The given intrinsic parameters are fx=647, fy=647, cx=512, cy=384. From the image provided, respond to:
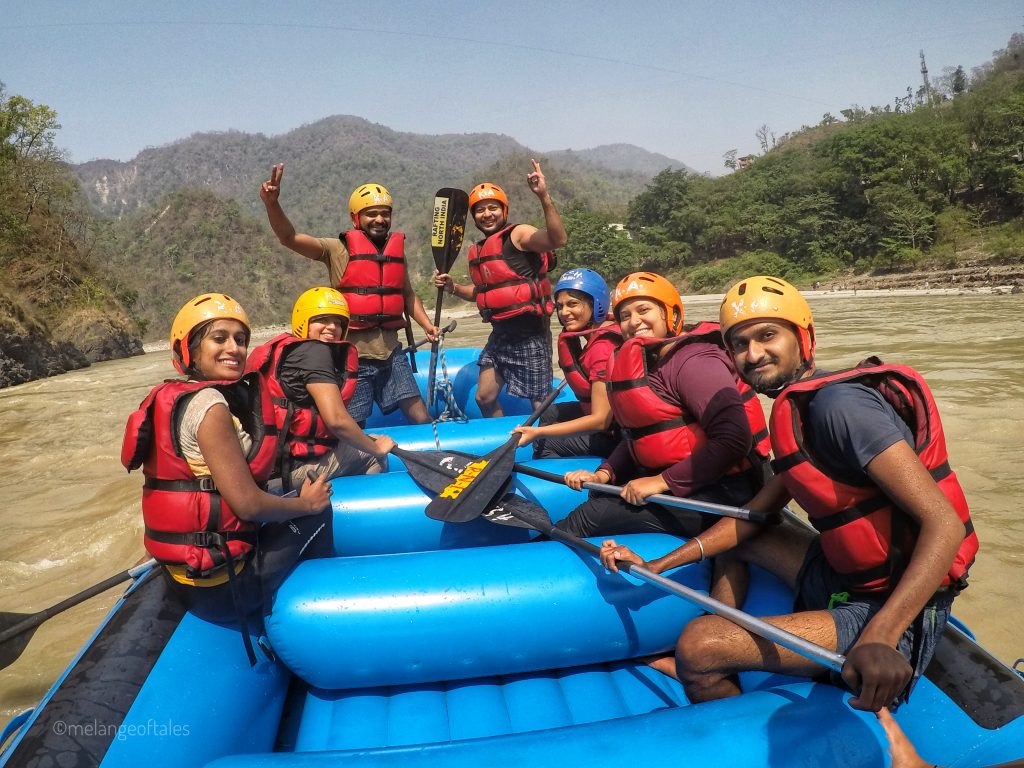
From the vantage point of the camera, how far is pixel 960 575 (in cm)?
162

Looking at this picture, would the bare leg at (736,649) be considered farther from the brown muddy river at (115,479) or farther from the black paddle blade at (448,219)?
the black paddle blade at (448,219)

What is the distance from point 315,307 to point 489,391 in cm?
195

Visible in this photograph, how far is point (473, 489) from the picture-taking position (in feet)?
9.36

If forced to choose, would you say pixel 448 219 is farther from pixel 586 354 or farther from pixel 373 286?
pixel 586 354

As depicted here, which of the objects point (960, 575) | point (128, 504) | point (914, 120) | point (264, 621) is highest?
point (914, 120)

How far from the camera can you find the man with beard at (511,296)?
14.8 ft

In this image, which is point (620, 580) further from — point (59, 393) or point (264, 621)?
point (59, 393)

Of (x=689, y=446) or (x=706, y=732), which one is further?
(x=689, y=446)

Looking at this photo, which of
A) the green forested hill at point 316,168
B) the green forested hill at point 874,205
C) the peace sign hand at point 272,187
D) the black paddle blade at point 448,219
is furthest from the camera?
the green forested hill at point 316,168

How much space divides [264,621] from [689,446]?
1.65 m

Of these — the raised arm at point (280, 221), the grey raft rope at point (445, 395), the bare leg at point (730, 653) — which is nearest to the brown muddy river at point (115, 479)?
the bare leg at point (730, 653)

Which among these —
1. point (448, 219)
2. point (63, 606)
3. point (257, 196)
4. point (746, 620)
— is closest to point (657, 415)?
point (746, 620)

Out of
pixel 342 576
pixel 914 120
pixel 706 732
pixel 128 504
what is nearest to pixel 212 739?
pixel 342 576

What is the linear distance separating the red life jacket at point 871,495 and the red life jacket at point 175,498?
1.71m
